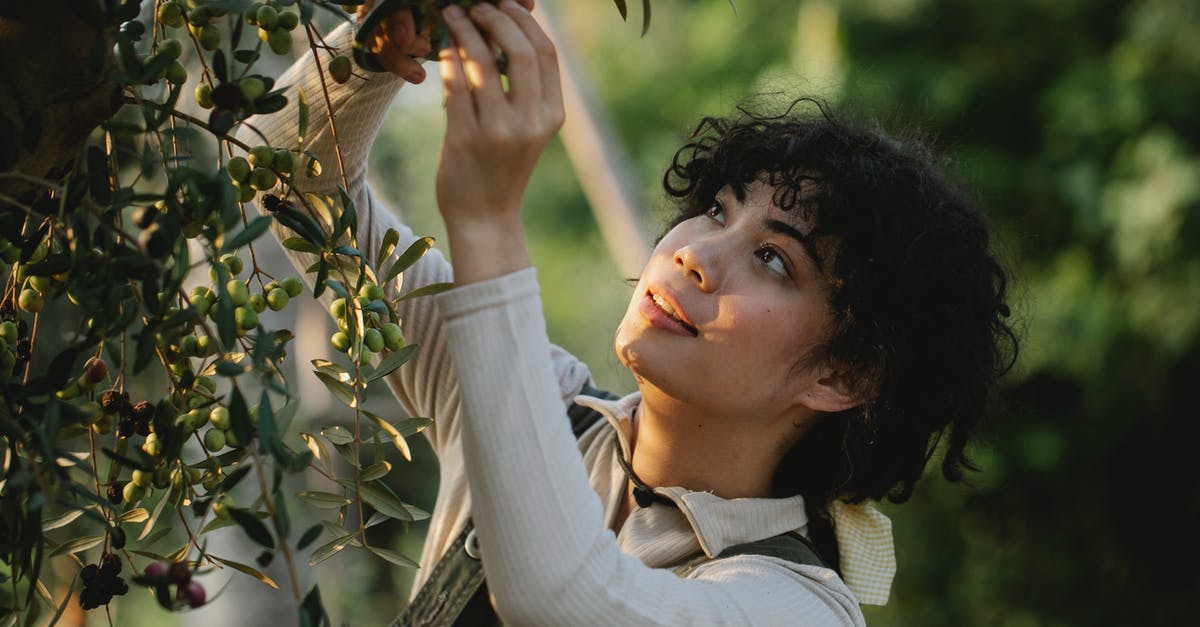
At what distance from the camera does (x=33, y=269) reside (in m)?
0.99

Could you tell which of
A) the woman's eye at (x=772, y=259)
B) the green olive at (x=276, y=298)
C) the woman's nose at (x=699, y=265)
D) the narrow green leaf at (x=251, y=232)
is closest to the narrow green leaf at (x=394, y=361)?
the green olive at (x=276, y=298)

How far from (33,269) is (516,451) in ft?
1.37

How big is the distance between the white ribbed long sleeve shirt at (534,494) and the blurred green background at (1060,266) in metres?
2.76

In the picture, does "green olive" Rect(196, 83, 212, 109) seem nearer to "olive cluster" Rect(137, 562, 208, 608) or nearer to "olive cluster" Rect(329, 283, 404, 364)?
"olive cluster" Rect(329, 283, 404, 364)

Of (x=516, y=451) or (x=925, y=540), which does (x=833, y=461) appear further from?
(x=925, y=540)

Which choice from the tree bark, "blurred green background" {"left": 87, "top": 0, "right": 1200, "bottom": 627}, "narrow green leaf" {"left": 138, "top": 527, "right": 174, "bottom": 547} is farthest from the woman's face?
"blurred green background" {"left": 87, "top": 0, "right": 1200, "bottom": 627}

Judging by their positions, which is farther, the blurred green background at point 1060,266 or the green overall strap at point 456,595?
the blurred green background at point 1060,266

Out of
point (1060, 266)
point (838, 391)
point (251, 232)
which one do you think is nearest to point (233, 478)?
point (251, 232)

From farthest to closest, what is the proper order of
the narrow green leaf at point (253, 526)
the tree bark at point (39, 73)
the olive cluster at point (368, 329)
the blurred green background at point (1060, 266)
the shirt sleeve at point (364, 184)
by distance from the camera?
the blurred green background at point (1060, 266)
the shirt sleeve at point (364, 184)
the olive cluster at point (368, 329)
the tree bark at point (39, 73)
the narrow green leaf at point (253, 526)

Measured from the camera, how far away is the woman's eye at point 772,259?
1492 mm

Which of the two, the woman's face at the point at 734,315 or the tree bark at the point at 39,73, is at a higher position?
the tree bark at the point at 39,73

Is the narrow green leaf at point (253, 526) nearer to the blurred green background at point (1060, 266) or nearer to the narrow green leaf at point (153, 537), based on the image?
the narrow green leaf at point (153, 537)

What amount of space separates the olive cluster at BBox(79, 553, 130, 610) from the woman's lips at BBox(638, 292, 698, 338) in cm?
62

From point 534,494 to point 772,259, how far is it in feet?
2.02
